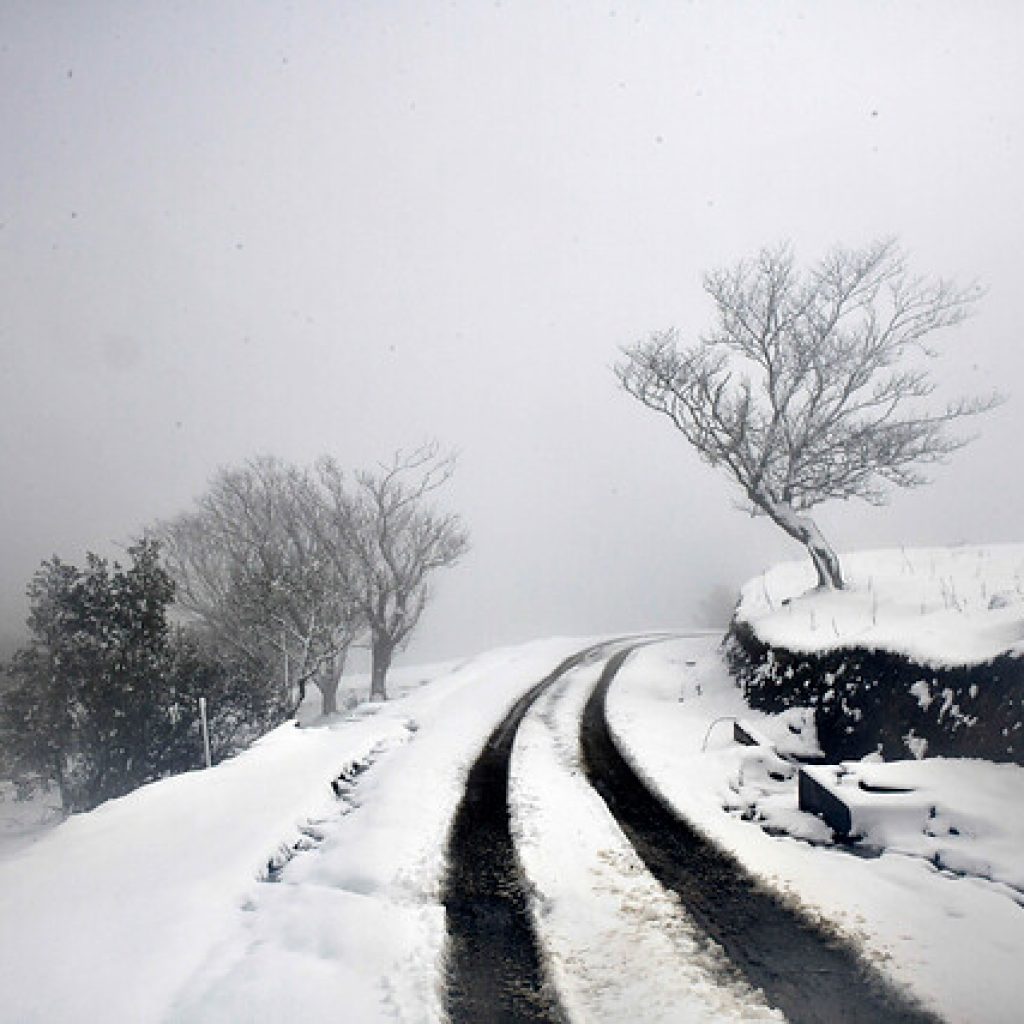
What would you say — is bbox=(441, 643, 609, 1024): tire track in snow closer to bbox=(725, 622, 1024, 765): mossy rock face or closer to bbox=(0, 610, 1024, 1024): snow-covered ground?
bbox=(0, 610, 1024, 1024): snow-covered ground

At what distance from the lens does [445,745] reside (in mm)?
10711

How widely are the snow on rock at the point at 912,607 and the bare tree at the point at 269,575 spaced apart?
46.4 ft

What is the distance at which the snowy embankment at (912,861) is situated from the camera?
398 cm

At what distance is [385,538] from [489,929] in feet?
78.6

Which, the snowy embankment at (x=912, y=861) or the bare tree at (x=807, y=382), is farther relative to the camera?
the bare tree at (x=807, y=382)

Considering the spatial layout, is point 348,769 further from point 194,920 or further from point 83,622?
point 83,622

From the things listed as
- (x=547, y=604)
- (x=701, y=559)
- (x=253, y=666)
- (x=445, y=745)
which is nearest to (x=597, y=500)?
(x=701, y=559)

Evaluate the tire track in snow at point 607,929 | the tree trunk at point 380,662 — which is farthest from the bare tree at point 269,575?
the tire track in snow at point 607,929

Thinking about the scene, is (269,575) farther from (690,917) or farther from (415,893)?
(690,917)

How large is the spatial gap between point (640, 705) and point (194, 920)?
997 cm

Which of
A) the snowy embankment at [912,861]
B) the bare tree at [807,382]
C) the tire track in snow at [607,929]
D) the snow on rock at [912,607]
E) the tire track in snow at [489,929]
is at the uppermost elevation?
the bare tree at [807,382]

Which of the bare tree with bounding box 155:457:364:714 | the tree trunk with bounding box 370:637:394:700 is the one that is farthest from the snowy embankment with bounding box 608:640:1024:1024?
the tree trunk with bounding box 370:637:394:700

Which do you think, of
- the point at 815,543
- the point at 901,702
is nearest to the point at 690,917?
the point at 901,702

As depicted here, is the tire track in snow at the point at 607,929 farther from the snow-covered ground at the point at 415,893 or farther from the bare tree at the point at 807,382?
the bare tree at the point at 807,382
